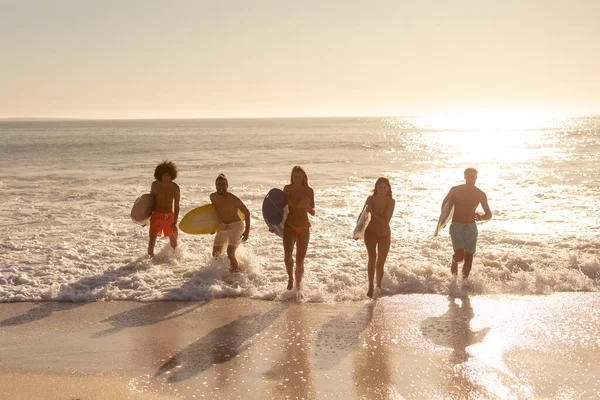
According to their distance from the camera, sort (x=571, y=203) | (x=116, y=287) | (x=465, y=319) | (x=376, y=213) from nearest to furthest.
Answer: (x=465, y=319)
(x=376, y=213)
(x=116, y=287)
(x=571, y=203)

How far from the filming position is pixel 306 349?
5.75 m

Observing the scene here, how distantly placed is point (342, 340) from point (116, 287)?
350cm

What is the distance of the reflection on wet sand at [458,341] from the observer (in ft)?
15.8

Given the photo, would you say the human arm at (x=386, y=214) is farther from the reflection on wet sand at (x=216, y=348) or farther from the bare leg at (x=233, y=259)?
the bare leg at (x=233, y=259)

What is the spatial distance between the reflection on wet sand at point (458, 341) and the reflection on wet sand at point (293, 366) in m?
1.15

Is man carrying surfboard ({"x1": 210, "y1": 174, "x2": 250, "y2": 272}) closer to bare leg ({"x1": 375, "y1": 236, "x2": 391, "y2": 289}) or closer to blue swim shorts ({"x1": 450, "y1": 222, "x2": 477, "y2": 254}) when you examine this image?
bare leg ({"x1": 375, "y1": 236, "x2": 391, "y2": 289})

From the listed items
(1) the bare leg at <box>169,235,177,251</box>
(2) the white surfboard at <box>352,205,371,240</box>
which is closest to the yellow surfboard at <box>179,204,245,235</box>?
(1) the bare leg at <box>169,235,177,251</box>

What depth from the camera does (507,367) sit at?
5230mm

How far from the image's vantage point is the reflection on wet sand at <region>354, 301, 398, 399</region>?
4.81 meters

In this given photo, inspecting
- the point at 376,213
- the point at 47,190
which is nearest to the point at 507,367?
the point at 376,213

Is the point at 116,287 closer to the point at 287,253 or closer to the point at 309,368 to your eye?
the point at 287,253

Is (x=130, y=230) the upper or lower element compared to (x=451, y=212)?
lower

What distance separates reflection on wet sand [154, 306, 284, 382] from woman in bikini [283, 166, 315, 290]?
38.3 inches

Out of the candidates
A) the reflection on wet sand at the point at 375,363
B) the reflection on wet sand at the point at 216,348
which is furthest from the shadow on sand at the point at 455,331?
the reflection on wet sand at the point at 216,348
